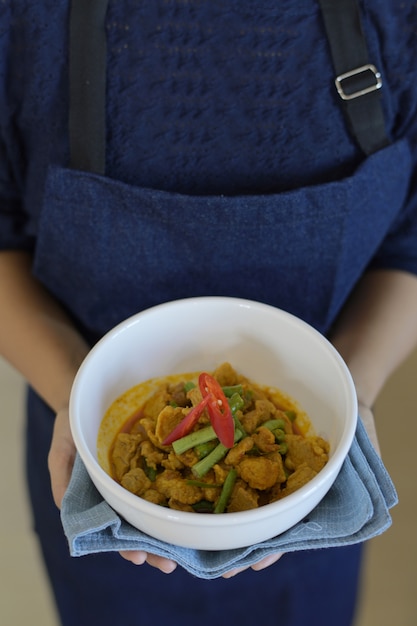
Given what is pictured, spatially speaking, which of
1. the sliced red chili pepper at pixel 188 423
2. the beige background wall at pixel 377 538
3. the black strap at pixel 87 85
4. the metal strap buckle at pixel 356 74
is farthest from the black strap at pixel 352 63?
the beige background wall at pixel 377 538

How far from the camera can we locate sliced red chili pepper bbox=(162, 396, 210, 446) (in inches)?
20.3

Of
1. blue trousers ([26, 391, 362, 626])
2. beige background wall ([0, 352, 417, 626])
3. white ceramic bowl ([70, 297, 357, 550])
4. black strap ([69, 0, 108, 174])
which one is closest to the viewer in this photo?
white ceramic bowl ([70, 297, 357, 550])

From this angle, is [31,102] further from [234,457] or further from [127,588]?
[127,588]

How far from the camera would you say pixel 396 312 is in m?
0.76

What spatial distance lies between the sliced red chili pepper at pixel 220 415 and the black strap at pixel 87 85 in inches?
9.8

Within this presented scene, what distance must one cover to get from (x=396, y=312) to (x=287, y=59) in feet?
1.04

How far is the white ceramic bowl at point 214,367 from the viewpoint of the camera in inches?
18.4

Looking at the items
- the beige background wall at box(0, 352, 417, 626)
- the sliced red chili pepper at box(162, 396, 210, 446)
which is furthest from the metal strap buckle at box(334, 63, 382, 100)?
the beige background wall at box(0, 352, 417, 626)

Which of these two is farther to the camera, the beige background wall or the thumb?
the beige background wall

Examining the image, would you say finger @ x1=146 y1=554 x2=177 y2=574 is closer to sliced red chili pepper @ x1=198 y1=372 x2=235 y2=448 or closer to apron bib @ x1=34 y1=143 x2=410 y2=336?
sliced red chili pepper @ x1=198 y1=372 x2=235 y2=448

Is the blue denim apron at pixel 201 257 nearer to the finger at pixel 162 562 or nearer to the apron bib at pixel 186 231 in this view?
the apron bib at pixel 186 231

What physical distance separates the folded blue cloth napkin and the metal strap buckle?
13.4 inches

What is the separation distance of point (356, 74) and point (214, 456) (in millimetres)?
373

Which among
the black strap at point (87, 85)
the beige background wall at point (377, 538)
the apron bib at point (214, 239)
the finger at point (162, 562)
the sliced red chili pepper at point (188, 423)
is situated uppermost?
the black strap at point (87, 85)
